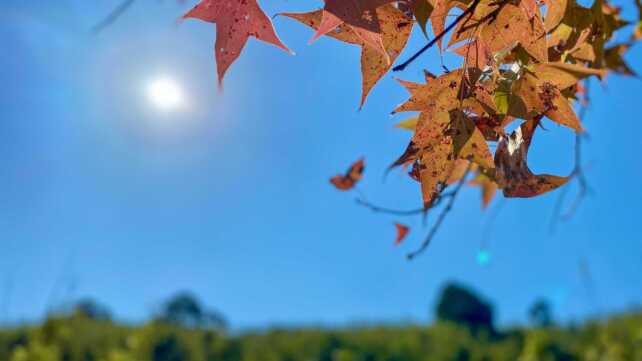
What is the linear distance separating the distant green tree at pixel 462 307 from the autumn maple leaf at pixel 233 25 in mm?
8902

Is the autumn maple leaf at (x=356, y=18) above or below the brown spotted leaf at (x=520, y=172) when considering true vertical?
above

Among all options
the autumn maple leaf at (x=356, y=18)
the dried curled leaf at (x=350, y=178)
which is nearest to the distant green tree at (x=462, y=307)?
the dried curled leaf at (x=350, y=178)

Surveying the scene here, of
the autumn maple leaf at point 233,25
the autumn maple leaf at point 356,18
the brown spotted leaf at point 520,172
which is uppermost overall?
the autumn maple leaf at point 233,25

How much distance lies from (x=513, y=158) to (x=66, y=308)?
384 centimetres

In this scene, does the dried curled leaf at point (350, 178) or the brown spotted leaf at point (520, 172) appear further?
the dried curled leaf at point (350, 178)

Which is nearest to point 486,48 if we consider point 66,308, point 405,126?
point 405,126

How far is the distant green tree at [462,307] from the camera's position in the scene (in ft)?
29.7

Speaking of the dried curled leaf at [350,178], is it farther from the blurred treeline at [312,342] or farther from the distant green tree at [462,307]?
the distant green tree at [462,307]

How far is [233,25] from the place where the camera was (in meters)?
0.44

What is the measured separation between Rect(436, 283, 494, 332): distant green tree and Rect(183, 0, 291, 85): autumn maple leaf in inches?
350

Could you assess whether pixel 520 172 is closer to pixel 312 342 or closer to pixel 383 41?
pixel 383 41

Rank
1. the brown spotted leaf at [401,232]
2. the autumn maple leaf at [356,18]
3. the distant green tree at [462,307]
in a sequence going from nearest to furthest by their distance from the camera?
the autumn maple leaf at [356,18] < the brown spotted leaf at [401,232] < the distant green tree at [462,307]

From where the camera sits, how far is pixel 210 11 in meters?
0.44

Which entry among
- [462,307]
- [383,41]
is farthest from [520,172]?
[462,307]
